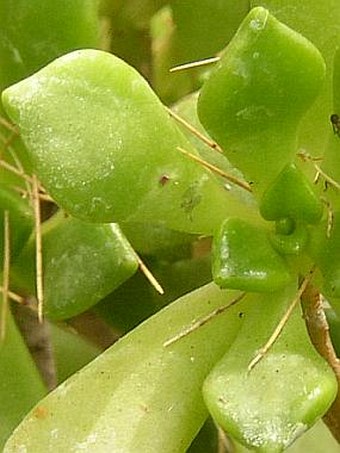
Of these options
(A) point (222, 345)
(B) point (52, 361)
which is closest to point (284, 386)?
(A) point (222, 345)

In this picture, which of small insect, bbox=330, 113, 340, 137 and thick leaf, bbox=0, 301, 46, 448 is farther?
thick leaf, bbox=0, 301, 46, 448

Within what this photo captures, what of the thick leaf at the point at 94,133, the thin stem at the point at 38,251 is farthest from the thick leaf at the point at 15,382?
the thick leaf at the point at 94,133

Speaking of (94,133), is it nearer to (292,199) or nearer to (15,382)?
(292,199)

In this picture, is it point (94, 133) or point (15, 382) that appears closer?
point (94, 133)

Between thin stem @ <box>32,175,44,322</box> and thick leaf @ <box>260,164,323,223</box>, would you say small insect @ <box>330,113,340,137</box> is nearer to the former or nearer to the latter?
thick leaf @ <box>260,164,323,223</box>

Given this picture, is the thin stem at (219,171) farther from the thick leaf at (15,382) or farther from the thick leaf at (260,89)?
the thick leaf at (15,382)

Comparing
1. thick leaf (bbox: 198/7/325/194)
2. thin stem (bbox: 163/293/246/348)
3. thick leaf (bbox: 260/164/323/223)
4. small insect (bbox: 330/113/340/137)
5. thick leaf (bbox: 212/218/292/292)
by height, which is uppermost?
thick leaf (bbox: 198/7/325/194)

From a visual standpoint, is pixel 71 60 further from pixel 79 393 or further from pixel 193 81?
pixel 193 81

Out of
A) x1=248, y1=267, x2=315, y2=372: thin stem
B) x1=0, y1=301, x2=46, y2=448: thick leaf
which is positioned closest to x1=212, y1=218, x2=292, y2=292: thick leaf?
x1=248, y1=267, x2=315, y2=372: thin stem

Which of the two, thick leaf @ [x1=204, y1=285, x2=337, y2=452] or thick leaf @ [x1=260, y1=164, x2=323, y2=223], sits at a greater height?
thick leaf @ [x1=260, y1=164, x2=323, y2=223]

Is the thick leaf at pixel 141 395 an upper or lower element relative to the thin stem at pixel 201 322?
lower

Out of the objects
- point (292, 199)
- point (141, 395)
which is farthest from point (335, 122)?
point (141, 395)
